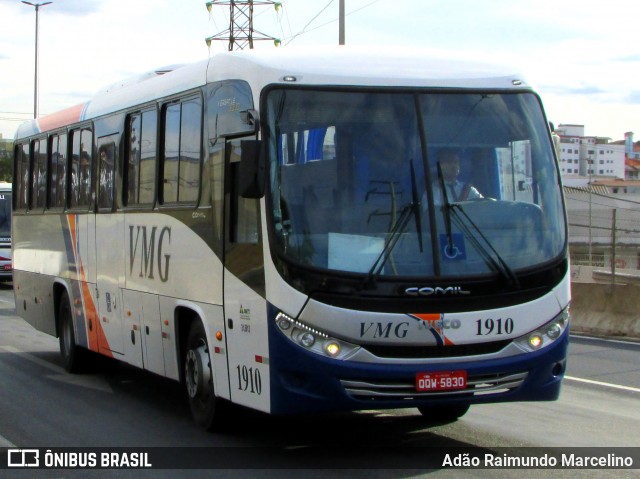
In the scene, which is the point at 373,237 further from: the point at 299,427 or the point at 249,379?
the point at 299,427

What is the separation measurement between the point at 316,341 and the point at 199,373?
2024mm

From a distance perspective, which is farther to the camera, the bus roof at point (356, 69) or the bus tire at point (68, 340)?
the bus tire at point (68, 340)

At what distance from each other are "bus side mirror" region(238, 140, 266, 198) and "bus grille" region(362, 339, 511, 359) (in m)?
1.33

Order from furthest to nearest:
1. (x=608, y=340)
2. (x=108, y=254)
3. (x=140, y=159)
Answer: (x=608, y=340) → (x=108, y=254) → (x=140, y=159)

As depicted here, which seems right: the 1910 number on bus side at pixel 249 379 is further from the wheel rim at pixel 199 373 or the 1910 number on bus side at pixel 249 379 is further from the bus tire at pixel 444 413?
the bus tire at pixel 444 413

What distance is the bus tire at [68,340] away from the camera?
44.2ft

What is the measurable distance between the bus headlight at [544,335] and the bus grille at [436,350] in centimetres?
14

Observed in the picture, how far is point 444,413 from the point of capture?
9602 millimetres

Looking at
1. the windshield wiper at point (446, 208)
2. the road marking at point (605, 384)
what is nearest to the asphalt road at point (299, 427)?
the road marking at point (605, 384)

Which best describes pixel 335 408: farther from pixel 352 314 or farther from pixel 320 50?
pixel 320 50

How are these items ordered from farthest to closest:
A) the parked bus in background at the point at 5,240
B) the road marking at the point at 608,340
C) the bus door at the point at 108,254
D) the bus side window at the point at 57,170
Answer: the parked bus in background at the point at 5,240
the road marking at the point at 608,340
the bus side window at the point at 57,170
the bus door at the point at 108,254

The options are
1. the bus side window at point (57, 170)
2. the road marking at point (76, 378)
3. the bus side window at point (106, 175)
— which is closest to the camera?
the bus side window at point (106, 175)

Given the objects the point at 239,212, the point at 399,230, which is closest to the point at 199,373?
the point at 239,212

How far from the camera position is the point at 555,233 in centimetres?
803
